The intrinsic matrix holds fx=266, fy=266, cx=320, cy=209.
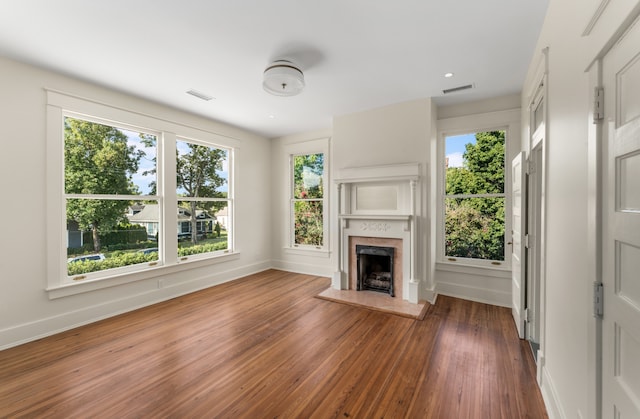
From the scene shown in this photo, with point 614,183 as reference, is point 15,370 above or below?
below

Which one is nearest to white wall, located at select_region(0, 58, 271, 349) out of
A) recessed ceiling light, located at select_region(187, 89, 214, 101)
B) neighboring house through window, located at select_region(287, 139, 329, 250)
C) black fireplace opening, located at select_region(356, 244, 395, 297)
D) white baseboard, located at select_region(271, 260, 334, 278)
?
recessed ceiling light, located at select_region(187, 89, 214, 101)

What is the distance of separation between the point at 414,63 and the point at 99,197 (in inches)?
156

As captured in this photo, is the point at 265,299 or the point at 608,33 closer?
the point at 608,33

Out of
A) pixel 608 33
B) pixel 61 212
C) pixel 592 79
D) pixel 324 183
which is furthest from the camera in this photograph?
pixel 324 183

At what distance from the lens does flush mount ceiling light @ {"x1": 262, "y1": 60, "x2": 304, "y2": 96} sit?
2.58m

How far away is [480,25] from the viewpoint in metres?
2.18

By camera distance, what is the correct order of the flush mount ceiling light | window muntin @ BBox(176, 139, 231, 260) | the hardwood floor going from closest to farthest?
the hardwood floor, the flush mount ceiling light, window muntin @ BBox(176, 139, 231, 260)

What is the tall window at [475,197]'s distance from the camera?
3684mm

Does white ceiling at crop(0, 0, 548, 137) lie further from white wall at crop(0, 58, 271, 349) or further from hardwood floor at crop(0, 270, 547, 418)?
hardwood floor at crop(0, 270, 547, 418)

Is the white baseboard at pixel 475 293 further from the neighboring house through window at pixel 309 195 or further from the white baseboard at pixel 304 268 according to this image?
the neighboring house through window at pixel 309 195

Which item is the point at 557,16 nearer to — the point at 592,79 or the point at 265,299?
the point at 592,79

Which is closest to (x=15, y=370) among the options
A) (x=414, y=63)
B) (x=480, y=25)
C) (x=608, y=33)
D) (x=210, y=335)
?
(x=210, y=335)

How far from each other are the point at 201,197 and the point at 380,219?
2.97 meters

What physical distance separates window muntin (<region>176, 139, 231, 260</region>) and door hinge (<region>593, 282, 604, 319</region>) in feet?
14.9
